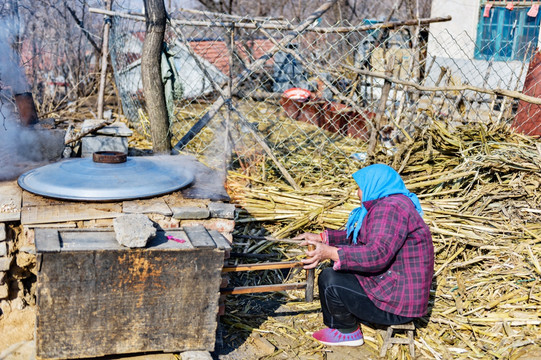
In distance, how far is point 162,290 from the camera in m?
2.77

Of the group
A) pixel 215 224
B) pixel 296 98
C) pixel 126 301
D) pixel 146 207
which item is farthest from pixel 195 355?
pixel 296 98

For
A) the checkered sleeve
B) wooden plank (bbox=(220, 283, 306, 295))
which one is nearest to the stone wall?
wooden plank (bbox=(220, 283, 306, 295))

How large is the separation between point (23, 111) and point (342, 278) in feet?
13.9

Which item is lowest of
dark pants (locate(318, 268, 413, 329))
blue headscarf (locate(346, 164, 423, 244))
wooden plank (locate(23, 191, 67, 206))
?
dark pants (locate(318, 268, 413, 329))

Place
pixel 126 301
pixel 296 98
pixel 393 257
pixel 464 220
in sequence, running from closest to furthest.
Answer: pixel 126 301 → pixel 393 257 → pixel 464 220 → pixel 296 98

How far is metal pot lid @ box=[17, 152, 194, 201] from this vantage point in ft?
10.3

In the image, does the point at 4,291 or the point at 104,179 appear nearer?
the point at 4,291

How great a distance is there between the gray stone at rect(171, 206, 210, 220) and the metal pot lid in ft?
0.76

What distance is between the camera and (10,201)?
3092 millimetres

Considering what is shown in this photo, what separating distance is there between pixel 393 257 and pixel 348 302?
0.44m

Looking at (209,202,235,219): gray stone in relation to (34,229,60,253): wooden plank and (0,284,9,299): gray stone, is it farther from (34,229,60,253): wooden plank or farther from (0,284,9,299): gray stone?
(0,284,9,299): gray stone

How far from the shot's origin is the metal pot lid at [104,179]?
314cm

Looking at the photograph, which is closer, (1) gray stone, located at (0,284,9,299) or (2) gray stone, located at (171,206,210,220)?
(1) gray stone, located at (0,284,9,299)

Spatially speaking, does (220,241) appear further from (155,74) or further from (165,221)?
(155,74)
